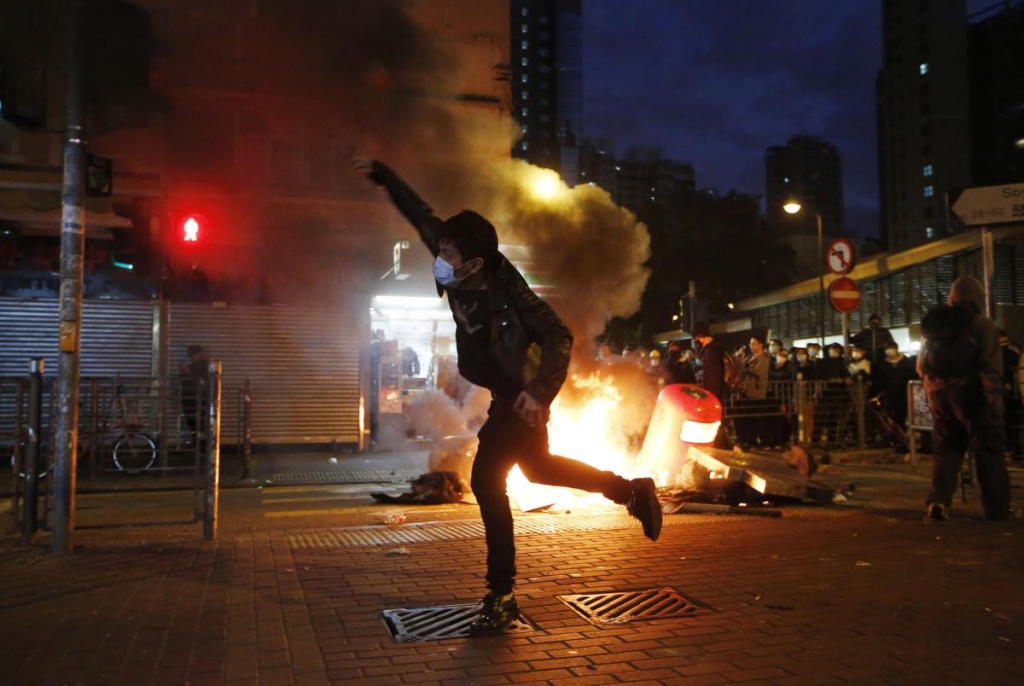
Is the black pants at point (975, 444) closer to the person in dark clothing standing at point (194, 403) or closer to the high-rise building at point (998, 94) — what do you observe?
the person in dark clothing standing at point (194, 403)

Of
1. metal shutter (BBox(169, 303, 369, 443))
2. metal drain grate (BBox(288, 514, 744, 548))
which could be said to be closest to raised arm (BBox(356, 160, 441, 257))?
metal drain grate (BBox(288, 514, 744, 548))

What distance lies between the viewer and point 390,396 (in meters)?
14.4

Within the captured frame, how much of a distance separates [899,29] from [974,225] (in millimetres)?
91165

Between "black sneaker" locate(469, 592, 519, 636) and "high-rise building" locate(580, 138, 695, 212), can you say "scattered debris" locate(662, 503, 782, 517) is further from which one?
"high-rise building" locate(580, 138, 695, 212)

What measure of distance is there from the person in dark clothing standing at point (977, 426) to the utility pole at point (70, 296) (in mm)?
6303

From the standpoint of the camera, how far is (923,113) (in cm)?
8156

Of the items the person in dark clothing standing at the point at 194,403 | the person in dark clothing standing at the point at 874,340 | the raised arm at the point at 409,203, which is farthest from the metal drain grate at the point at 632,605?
the person in dark clothing standing at the point at 874,340

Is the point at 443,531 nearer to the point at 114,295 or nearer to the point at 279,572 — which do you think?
the point at 279,572

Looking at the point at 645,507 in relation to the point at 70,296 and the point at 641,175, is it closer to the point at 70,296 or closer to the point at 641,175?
the point at 70,296

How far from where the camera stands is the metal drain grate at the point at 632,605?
3.96 meters

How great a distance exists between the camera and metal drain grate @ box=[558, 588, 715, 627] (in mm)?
3957

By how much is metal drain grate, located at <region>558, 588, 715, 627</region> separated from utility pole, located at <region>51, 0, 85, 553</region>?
3506mm

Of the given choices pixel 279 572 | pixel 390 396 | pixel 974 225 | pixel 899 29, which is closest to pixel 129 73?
pixel 279 572

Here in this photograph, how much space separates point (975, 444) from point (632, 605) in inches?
146
